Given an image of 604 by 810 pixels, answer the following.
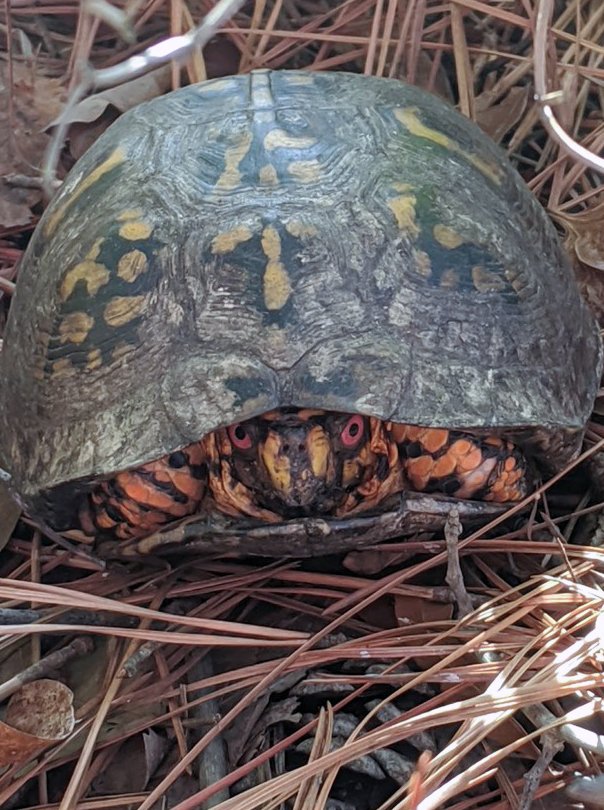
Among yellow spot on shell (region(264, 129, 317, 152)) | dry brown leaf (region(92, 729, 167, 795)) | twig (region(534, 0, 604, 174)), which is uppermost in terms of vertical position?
twig (region(534, 0, 604, 174))

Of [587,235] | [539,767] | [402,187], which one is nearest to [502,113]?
[587,235]

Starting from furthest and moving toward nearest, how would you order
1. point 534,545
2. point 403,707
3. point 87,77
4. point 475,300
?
point 534,545 < point 475,300 < point 403,707 < point 87,77

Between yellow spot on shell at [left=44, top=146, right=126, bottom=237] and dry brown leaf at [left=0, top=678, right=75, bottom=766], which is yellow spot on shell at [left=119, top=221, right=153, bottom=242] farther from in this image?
dry brown leaf at [left=0, top=678, right=75, bottom=766]

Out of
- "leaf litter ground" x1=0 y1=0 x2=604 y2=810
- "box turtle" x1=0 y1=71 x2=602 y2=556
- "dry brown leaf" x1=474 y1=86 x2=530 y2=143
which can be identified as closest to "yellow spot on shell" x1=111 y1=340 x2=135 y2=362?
"box turtle" x1=0 y1=71 x2=602 y2=556

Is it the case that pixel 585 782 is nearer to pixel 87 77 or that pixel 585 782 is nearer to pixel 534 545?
pixel 534 545

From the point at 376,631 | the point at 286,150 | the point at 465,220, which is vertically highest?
the point at 286,150

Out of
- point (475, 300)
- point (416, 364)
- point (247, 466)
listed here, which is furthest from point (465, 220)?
point (247, 466)

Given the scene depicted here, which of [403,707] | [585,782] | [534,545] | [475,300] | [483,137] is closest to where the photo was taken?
[585,782]
